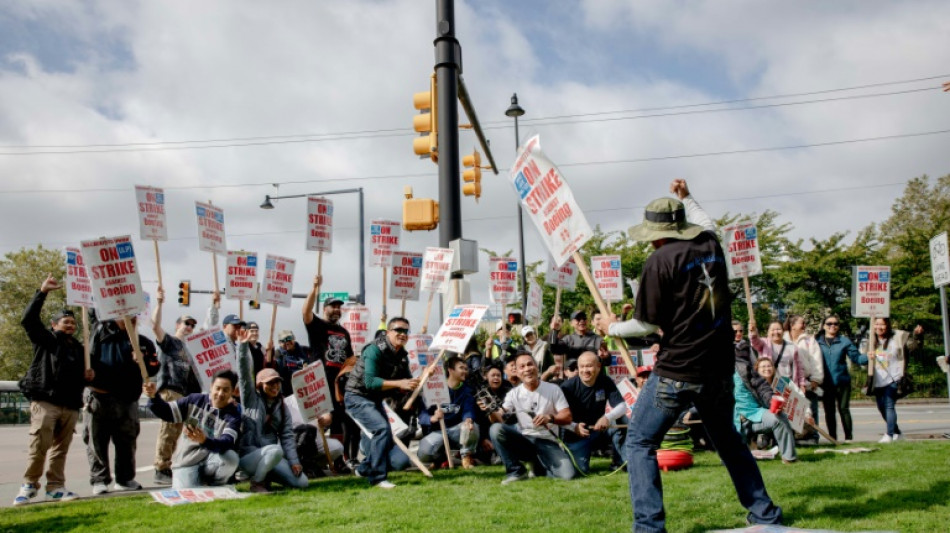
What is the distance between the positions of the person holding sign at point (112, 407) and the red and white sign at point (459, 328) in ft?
10.8

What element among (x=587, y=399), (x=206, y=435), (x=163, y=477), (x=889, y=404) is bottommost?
(x=163, y=477)

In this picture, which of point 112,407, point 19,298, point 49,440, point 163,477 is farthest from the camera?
point 19,298

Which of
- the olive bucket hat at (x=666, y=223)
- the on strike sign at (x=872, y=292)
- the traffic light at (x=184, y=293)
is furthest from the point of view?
the traffic light at (x=184, y=293)

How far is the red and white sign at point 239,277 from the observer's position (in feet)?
34.5

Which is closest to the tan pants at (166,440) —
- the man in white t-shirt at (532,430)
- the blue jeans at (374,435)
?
the blue jeans at (374,435)

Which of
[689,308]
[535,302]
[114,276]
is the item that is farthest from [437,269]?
[689,308]

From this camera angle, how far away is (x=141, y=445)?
52.2 ft

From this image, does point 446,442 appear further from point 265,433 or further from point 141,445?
point 141,445

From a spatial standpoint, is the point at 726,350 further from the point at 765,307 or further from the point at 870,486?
the point at 765,307

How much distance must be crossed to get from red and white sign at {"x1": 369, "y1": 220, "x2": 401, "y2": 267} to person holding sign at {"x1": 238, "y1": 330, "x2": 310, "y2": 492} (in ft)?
11.6

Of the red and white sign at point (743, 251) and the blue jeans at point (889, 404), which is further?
the blue jeans at point (889, 404)

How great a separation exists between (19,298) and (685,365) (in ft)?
152

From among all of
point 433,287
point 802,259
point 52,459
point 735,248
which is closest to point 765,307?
point 802,259

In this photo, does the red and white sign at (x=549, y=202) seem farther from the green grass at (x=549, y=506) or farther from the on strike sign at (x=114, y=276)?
the on strike sign at (x=114, y=276)
